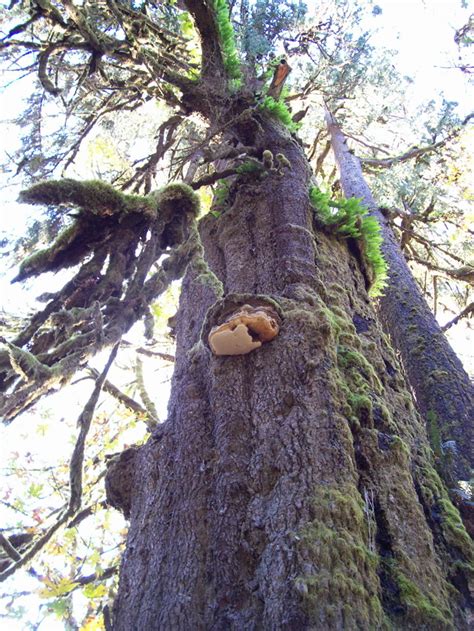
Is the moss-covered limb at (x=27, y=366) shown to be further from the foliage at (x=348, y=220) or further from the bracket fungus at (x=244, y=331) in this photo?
the foliage at (x=348, y=220)

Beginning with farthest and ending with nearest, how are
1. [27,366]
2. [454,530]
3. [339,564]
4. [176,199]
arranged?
[176,199] < [454,530] < [27,366] < [339,564]

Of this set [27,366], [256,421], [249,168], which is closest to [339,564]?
[256,421]

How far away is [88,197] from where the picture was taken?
250 cm

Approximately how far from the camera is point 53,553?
590 centimetres

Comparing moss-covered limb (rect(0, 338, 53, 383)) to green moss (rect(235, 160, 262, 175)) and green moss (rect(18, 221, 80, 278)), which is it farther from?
green moss (rect(235, 160, 262, 175))

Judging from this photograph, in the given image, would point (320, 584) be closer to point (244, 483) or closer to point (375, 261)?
point (244, 483)

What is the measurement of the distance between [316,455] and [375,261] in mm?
2365

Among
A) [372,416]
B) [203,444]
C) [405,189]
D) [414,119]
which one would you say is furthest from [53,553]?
[414,119]

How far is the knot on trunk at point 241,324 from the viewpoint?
2.34 metres

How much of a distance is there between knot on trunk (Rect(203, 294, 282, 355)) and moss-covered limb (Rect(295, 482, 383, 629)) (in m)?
0.81

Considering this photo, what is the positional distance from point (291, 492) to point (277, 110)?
3487 millimetres

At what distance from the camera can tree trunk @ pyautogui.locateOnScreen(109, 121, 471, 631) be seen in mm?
1663

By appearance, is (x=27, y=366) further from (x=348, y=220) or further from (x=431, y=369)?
(x=431, y=369)

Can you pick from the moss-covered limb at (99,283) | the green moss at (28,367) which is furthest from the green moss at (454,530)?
the green moss at (28,367)
